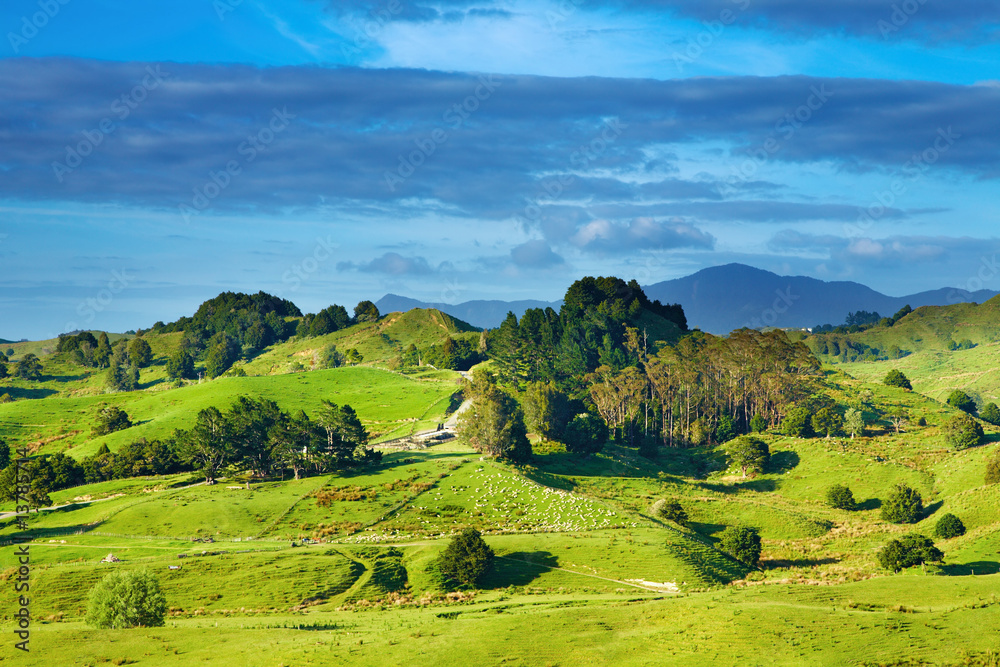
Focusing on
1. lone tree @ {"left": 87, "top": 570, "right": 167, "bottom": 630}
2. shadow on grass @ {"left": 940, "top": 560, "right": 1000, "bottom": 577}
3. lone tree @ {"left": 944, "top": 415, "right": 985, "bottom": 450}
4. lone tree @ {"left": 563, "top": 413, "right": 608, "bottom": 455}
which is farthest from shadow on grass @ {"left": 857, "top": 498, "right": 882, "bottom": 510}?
lone tree @ {"left": 87, "top": 570, "right": 167, "bottom": 630}

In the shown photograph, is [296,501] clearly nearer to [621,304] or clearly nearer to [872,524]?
[872,524]

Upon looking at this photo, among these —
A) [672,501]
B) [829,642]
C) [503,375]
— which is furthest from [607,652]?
[503,375]

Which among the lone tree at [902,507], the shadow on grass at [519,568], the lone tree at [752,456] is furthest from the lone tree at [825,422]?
the shadow on grass at [519,568]

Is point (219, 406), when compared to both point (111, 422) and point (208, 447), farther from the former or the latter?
point (208, 447)

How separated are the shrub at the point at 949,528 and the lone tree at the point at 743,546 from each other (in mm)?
20547

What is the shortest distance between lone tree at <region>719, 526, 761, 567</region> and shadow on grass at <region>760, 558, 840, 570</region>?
1.22 m

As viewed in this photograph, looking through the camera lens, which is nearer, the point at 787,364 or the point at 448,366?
the point at 787,364

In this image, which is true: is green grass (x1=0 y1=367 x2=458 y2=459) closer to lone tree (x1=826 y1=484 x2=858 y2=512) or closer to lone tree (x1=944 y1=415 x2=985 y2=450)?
lone tree (x1=826 y1=484 x2=858 y2=512)

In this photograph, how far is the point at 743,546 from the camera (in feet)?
250

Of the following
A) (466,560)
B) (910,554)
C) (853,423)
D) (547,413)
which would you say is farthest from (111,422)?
(853,423)

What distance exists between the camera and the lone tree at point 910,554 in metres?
70.3

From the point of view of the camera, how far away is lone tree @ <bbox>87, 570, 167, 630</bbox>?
170 ft

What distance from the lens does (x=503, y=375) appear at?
16625cm

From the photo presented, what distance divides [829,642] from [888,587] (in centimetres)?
1640
